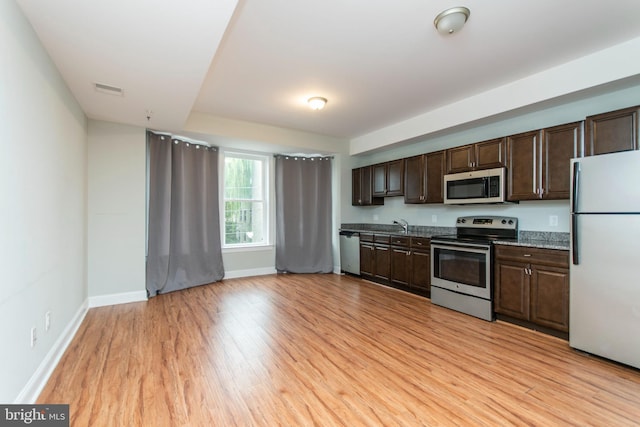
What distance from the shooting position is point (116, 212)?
12.6ft

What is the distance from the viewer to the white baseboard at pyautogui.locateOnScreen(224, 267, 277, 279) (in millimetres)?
5325

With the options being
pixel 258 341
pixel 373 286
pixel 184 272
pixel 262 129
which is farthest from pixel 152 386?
pixel 262 129

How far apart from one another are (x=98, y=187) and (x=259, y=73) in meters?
2.57

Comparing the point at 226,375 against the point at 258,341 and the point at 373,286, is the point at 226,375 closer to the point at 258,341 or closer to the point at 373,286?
A: the point at 258,341

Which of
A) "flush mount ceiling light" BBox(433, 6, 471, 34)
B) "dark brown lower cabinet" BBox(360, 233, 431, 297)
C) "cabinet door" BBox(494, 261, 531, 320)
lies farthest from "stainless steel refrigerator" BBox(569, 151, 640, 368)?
"dark brown lower cabinet" BBox(360, 233, 431, 297)

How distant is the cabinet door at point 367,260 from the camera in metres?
5.09

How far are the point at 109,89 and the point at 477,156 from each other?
4.23 metres

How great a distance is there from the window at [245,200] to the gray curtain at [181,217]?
0.36 metres

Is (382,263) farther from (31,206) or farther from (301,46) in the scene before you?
(31,206)

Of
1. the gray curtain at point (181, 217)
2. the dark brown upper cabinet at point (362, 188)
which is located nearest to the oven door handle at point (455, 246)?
the dark brown upper cabinet at point (362, 188)

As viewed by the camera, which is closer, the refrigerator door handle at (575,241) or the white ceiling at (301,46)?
the white ceiling at (301,46)

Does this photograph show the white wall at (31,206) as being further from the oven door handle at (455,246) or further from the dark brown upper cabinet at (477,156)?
the dark brown upper cabinet at (477,156)

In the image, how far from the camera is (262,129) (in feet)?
15.9

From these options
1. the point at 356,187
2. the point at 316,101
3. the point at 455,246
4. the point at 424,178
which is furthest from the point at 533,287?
the point at 356,187
